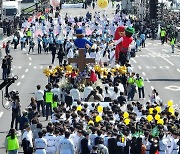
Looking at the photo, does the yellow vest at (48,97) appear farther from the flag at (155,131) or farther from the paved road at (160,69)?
the flag at (155,131)

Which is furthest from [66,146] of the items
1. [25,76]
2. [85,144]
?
[25,76]

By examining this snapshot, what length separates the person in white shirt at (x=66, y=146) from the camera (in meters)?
23.1

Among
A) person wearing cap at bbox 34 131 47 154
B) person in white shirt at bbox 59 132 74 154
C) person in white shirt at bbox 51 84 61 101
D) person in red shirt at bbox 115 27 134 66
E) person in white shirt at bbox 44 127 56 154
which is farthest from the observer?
person in red shirt at bbox 115 27 134 66

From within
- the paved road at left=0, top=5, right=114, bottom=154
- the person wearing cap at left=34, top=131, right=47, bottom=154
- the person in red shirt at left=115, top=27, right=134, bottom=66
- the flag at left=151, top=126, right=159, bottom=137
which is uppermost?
the person in red shirt at left=115, top=27, right=134, bottom=66

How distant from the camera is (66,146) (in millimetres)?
23094

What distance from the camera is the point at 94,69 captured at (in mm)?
37938

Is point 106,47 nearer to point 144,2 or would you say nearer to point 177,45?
point 177,45

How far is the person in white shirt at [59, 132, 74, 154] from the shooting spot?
23.1 meters

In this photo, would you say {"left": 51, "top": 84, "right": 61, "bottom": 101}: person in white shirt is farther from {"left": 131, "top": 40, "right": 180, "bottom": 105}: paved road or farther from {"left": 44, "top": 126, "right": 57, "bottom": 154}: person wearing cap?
{"left": 44, "top": 126, "right": 57, "bottom": 154}: person wearing cap

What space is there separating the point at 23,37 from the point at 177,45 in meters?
14.7

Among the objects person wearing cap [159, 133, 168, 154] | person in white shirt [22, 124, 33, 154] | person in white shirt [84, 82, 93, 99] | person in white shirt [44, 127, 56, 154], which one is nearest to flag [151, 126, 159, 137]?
person wearing cap [159, 133, 168, 154]

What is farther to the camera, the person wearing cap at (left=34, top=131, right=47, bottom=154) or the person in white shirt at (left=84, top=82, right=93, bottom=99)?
the person in white shirt at (left=84, top=82, right=93, bottom=99)

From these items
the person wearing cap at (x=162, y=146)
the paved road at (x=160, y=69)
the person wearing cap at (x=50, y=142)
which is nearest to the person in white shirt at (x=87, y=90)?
the paved road at (x=160, y=69)

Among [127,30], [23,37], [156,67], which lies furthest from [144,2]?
[127,30]
